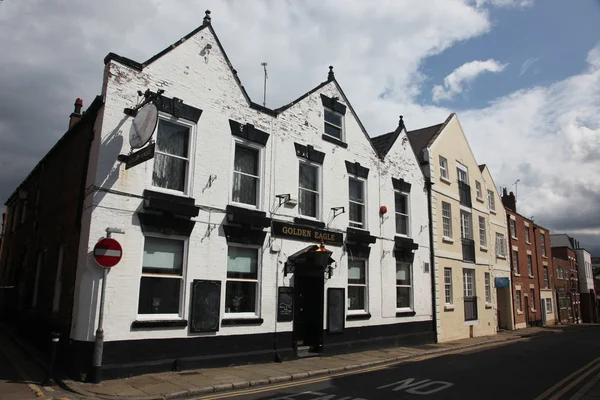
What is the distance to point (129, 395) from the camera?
818 cm

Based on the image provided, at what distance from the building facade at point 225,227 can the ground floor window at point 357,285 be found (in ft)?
0.21

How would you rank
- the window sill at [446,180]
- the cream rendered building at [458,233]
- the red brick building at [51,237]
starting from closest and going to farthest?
the red brick building at [51,237]
the cream rendered building at [458,233]
the window sill at [446,180]

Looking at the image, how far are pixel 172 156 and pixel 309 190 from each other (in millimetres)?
5269

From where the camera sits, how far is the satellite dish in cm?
960

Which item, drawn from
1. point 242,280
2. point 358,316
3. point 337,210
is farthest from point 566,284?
point 242,280

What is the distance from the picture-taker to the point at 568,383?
10.5m

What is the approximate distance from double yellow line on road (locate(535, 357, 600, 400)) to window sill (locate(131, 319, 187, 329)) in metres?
8.09

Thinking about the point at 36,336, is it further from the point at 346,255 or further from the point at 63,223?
the point at 346,255

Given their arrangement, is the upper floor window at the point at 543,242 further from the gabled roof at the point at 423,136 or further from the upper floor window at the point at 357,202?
the upper floor window at the point at 357,202

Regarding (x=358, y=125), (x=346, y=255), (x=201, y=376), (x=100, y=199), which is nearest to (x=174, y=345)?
(x=201, y=376)

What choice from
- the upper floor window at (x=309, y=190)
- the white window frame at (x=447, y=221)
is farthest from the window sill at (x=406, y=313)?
the upper floor window at (x=309, y=190)

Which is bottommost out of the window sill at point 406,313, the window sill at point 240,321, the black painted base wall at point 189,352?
the black painted base wall at point 189,352

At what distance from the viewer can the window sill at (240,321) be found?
11609mm

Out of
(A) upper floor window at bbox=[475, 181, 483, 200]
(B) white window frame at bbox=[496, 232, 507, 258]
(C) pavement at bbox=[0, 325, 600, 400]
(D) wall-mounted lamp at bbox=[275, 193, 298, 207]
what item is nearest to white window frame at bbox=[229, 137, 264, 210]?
(D) wall-mounted lamp at bbox=[275, 193, 298, 207]
